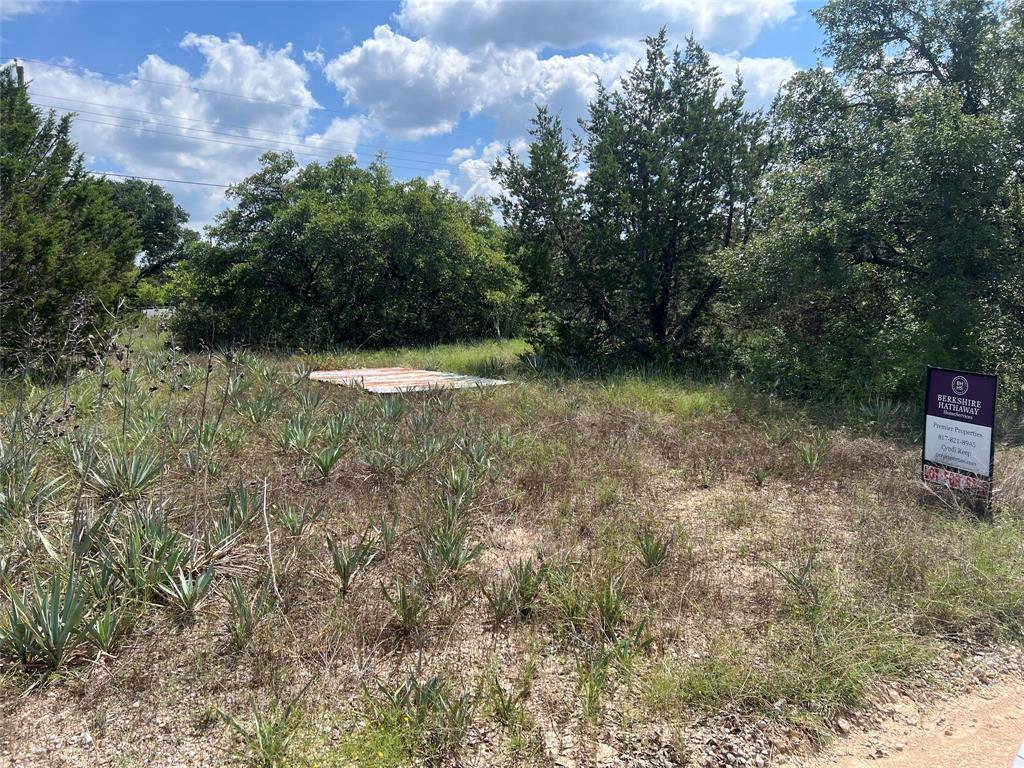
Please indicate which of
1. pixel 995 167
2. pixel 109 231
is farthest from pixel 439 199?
pixel 995 167

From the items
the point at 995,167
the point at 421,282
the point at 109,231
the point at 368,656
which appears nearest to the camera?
the point at 368,656

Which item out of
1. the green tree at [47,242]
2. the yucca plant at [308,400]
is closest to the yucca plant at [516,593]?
the green tree at [47,242]

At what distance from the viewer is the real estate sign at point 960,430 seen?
443cm

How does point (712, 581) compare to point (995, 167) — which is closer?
point (712, 581)

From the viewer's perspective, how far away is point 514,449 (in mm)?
5770

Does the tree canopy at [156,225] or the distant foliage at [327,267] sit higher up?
the tree canopy at [156,225]

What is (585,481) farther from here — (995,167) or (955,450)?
(995,167)

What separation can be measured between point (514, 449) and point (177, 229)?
4778 centimetres

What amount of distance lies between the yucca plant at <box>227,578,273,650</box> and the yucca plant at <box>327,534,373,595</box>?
367 mm

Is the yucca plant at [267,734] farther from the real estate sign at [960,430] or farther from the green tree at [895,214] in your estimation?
the green tree at [895,214]

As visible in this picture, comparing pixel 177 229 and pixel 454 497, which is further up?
pixel 177 229

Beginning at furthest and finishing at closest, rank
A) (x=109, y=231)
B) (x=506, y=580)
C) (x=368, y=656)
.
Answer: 1. (x=109, y=231)
2. (x=506, y=580)
3. (x=368, y=656)

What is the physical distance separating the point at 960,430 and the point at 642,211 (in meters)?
6.88

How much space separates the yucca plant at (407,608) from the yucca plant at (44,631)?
1.30 metres
